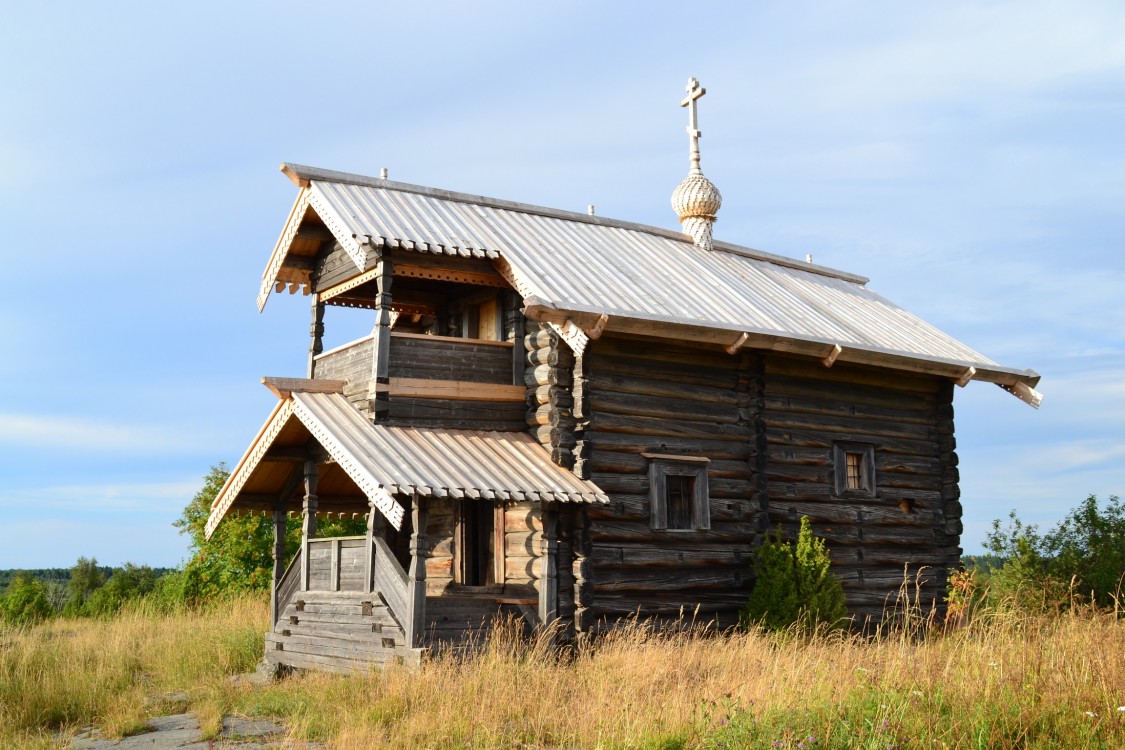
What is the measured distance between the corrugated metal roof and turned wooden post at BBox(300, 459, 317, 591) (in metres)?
3.62

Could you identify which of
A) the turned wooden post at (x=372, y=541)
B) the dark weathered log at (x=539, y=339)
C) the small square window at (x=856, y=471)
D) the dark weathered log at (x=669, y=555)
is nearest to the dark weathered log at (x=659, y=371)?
the dark weathered log at (x=539, y=339)

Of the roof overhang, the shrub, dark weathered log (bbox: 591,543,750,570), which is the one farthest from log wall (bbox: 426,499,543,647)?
the shrub

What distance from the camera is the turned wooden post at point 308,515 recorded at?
16392mm

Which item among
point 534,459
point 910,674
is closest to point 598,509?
point 534,459

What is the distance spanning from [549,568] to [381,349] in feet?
12.1

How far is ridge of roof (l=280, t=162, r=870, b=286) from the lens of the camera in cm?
1675

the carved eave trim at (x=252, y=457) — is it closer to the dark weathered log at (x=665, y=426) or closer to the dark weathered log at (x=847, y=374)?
the dark weathered log at (x=665, y=426)

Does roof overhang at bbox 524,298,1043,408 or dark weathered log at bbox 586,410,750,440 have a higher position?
roof overhang at bbox 524,298,1043,408

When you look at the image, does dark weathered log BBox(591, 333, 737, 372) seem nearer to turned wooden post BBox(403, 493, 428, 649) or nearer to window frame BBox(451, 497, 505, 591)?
window frame BBox(451, 497, 505, 591)

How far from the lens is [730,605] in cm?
1655

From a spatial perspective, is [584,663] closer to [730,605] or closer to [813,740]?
[730,605]

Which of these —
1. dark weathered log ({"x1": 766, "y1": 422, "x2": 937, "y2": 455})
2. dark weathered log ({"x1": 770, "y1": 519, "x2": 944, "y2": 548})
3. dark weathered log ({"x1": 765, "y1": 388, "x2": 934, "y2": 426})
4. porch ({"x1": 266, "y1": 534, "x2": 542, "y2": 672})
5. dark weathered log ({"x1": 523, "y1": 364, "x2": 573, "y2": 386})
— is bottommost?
porch ({"x1": 266, "y1": 534, "x2": 542, "y2": 672})

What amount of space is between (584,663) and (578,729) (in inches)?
135

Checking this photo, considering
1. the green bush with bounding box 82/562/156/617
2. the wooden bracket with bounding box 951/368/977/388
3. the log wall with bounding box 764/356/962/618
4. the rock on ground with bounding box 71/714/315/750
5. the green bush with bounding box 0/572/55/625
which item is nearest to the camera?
the rock on ground with bounding box 71/714/315/750
